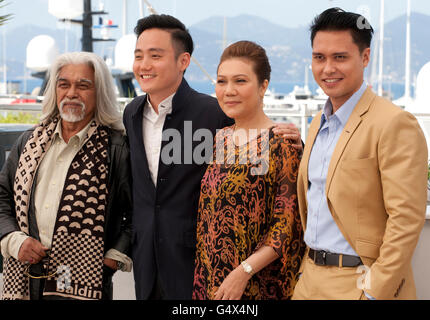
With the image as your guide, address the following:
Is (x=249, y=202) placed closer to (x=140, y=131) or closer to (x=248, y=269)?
(x=248, y=269)

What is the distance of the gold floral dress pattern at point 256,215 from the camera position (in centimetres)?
204

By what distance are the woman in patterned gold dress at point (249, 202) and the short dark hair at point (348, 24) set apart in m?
0.30

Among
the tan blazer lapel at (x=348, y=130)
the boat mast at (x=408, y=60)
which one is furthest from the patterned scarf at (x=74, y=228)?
the boat mast at (x=408, y=60)

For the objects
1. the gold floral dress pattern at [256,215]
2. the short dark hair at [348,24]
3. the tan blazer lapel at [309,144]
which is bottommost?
the gold floral dress pattern at [256,215]

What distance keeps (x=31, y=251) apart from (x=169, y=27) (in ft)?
3.81

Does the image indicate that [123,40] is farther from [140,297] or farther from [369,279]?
[369,279]

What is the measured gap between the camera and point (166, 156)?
7.73 ft

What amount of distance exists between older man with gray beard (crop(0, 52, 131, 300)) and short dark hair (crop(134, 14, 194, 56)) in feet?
0.86

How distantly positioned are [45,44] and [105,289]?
1029cm

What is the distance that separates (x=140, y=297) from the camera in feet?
7.98

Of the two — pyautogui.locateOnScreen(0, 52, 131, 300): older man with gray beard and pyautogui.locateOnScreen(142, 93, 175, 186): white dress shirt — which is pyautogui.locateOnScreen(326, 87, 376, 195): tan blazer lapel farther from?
pyautogui.locateOnScreen(0, 52, 131, 300): older man with gray beard

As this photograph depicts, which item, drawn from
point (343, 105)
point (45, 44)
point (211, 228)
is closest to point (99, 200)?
point (211, 228)

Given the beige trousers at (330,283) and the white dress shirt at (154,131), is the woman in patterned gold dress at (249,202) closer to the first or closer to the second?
the beige trousers at (330,283)

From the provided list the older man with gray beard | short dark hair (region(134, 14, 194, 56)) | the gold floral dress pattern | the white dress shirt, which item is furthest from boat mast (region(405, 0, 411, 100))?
the gold floral dress pattern
